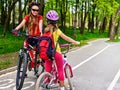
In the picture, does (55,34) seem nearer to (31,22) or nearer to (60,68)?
(60,68)

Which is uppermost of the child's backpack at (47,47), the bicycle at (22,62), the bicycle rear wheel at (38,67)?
the child's backpack at (47,47)

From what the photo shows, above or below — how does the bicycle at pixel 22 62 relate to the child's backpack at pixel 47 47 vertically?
below

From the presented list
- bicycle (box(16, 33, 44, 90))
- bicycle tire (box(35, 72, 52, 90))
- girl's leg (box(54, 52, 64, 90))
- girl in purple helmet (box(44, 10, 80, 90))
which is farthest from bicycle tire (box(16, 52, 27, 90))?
bicycle tire (box(35, 72, 52, 90))

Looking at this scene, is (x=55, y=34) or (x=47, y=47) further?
(x=55, y=34)

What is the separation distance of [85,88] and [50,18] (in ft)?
9.46

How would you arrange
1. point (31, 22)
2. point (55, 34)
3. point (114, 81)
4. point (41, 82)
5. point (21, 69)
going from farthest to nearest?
point (114, 81), point (31, 22), point (21, 69), point (55, 34), point (41, 82)

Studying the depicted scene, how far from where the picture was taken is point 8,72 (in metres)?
13.0

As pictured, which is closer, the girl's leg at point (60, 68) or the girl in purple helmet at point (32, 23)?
the girl's leg at point (60, 68)

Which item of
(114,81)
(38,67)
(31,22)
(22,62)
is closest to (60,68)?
(22,62)

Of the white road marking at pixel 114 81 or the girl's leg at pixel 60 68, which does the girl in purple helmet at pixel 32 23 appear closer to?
the girl's leg at pixel 60 68

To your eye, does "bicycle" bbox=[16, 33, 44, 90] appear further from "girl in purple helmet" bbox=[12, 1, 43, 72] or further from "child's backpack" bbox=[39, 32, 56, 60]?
"child's backpack" bbox=[39, 32, 56, 60]

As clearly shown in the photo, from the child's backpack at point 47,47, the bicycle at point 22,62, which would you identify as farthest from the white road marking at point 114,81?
the child's backpack at point 47,47

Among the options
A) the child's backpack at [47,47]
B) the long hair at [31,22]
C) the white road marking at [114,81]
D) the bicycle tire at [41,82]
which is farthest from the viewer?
the white road marking at [114,81]

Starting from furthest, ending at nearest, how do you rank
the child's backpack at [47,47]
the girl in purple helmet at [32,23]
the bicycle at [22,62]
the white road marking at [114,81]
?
the white road marking at [114,81] < the girl in purple helmet at [32,23] < the bicycle at [22,62] < the child's backpack at [47,47]
